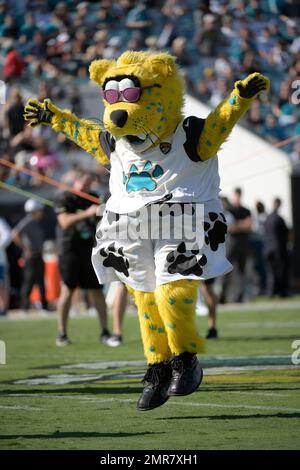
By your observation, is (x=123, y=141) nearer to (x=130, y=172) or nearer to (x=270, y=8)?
(x=130, y=172)

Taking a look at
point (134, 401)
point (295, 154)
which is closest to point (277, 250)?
point (295, 154)

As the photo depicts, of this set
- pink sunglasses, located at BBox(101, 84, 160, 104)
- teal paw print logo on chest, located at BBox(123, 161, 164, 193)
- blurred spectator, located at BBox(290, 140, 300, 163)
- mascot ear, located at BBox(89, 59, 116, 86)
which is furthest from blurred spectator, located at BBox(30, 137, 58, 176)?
teal paw print logo on chest, located at BBox(123, 161, 164, 193)

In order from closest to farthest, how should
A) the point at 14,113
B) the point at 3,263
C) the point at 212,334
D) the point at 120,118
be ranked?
the point at 120,118 < the point at 212,334 < the point at 3,263 < the point at 14,113

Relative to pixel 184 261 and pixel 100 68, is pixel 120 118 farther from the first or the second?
pixel 184 261

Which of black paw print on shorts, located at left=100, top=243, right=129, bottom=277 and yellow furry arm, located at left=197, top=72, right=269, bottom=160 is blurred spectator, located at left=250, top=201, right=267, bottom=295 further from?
yellow furry arm, located at left=197, top=72, right=269, bottom=160

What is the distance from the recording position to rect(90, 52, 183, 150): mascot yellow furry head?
630 cm

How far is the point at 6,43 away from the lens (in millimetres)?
18391

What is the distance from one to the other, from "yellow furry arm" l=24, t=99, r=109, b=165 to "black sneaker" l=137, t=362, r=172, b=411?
4.75 feet

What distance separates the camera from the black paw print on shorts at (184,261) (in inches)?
244

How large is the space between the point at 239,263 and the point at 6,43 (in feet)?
18.8

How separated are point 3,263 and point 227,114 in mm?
11135

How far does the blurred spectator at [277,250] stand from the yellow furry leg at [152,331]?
12.1 m

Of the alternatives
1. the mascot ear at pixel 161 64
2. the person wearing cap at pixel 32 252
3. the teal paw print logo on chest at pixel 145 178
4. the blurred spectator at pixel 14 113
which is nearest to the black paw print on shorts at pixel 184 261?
the teal paw print logo on chest at pixel 145 178

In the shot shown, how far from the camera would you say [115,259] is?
6.52 meters
